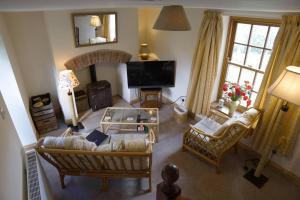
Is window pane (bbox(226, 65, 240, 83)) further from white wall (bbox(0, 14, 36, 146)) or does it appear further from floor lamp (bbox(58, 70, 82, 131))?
white wall (bbox(0, 14, 36, 146))

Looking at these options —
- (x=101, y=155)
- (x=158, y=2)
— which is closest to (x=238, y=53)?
(x=101, y=155)

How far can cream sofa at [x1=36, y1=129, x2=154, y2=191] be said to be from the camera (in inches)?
83.7

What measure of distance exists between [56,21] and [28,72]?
1151 mm

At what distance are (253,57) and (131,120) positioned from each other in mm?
2204

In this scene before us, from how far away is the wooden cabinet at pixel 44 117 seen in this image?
3.41 metres

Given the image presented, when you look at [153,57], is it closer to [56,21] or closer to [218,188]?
[56,21]

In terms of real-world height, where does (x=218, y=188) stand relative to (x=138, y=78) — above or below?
below

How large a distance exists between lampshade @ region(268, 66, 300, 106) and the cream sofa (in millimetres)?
1552

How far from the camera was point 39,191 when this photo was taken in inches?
75.0

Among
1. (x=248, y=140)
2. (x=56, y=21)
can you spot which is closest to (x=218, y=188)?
(x=248, y=140)

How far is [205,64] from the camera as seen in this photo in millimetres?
3287

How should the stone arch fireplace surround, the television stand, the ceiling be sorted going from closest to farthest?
1. the ceiling
2. the stone arch fireplace surround
3. the television stand

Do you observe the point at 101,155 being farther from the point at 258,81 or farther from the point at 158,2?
the point at 258,81

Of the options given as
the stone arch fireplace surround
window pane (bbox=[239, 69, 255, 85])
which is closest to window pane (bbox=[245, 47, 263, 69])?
window pane (bbox=[239, 69, 255, 85])
